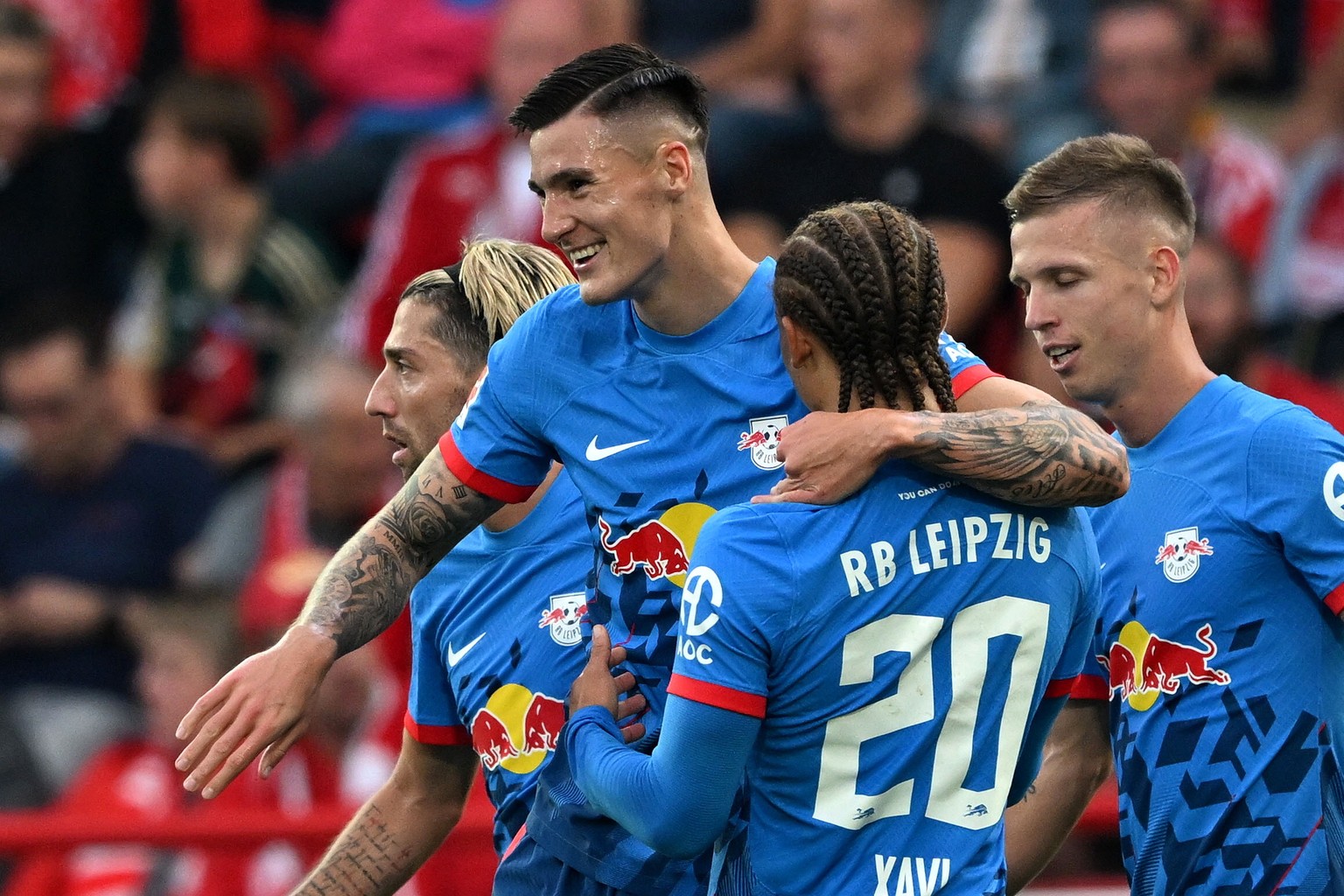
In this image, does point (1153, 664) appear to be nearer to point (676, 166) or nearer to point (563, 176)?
point (676, 166)

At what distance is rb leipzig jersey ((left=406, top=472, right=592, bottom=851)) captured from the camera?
12.4 ft

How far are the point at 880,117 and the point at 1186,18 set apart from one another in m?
1.30

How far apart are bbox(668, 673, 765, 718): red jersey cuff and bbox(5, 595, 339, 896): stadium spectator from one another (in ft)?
10.2

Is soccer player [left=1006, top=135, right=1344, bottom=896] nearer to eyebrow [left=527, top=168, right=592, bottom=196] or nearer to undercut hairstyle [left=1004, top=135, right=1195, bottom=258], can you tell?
undercut hairstyle [left=1004, top=135, right=1195, bottom=258]

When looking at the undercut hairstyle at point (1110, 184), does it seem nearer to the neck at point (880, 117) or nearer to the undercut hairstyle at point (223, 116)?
the neck at point (880, 117)

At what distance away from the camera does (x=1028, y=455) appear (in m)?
2.95

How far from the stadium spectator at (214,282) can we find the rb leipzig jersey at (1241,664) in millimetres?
4763

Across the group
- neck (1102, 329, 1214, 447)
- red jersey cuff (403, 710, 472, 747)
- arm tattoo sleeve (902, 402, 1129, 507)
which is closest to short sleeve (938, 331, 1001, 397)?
arm tattoo sleeve (902, 402, 1129, 507)

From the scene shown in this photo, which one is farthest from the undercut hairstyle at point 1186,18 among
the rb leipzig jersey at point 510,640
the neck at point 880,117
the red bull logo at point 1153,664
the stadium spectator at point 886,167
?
the rb leipzig jersey at point 510,640

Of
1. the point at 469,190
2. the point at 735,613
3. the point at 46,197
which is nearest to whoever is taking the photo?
the point at 735,613

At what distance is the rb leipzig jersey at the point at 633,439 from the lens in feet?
10.9

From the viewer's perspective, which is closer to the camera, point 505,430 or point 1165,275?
point 505,430

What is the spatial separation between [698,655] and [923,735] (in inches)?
14.1

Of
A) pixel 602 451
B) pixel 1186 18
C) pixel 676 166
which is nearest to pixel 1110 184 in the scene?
pixel 676 166
